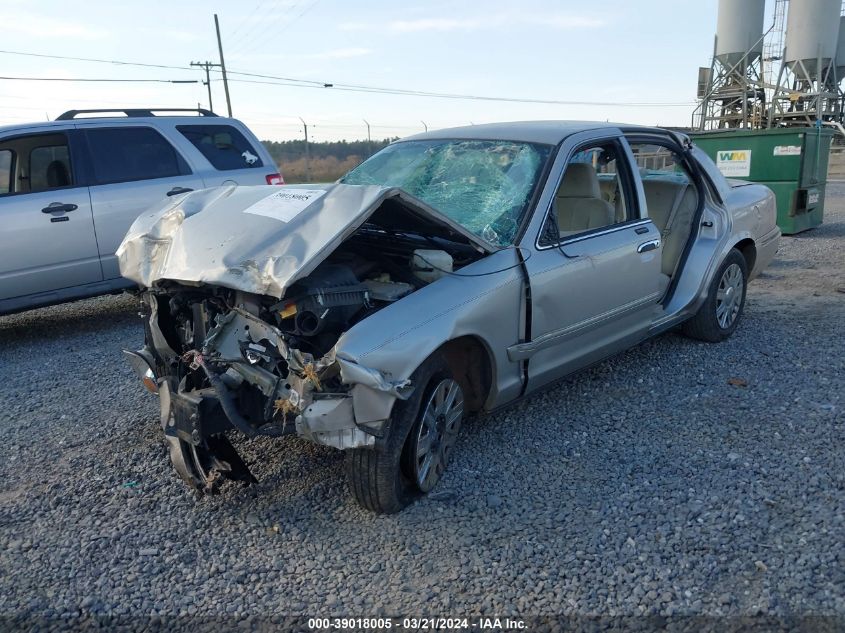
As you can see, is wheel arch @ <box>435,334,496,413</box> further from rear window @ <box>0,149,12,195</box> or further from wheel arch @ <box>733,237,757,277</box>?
rear window @ <box>0,149,12,195</box>

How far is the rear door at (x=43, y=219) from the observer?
20.0ft

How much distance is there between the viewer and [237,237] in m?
3.38

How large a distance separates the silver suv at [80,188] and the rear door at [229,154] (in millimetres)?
21

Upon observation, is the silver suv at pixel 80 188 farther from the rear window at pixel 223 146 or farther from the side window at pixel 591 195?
the side window at pixel 591 195

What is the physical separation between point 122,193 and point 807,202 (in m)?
10.5

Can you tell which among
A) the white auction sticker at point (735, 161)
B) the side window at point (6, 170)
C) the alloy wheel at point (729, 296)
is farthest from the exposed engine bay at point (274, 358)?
the white auction sticker at point (735, 161)

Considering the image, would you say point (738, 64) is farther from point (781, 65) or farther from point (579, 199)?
→ point (579, 199)

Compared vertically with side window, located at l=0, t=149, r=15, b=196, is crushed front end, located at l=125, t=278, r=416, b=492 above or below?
below

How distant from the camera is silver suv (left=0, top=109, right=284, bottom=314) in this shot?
20.2ft

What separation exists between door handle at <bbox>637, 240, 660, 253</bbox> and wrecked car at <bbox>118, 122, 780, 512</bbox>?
3 centimetres

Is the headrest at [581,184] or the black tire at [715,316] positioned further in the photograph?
the black tire at [715,316]

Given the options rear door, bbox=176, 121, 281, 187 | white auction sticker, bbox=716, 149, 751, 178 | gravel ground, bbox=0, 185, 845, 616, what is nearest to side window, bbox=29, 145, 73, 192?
rear door, bbox=176, 121, 281, 187

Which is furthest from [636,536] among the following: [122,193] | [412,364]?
[122,193]

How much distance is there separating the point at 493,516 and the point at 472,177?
6.76 feet
